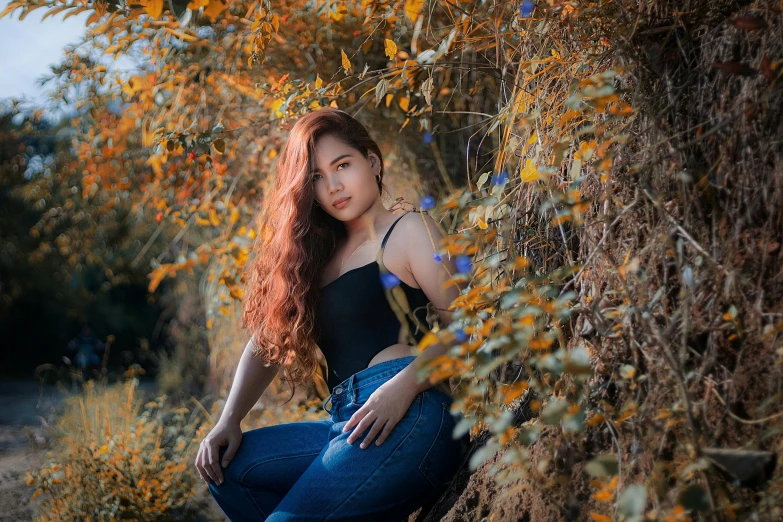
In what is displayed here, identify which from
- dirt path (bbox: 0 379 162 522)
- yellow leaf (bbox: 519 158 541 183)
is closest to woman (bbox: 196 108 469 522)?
yellow leaf (bbox: 519 158 541 183)

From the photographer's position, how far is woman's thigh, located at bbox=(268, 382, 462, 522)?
1705 mm

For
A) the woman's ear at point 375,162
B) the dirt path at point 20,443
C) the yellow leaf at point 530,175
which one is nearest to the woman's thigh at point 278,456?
the woman's ear at point 375,162

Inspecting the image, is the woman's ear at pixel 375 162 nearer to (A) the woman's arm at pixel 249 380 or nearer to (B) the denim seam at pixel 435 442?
(A) the woman's arm at pixel 249 380

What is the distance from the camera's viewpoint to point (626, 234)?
1.48 meters

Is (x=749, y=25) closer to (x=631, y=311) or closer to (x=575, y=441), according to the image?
(x=631, y=311)

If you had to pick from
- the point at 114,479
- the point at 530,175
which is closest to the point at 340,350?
the point at 530,175

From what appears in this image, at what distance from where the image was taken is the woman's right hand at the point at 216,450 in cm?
199

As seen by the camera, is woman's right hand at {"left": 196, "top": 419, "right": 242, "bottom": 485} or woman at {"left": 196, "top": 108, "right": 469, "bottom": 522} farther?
woman's right hand at {"left": 196, "top": 419, "right": 242, "bottom": 485}

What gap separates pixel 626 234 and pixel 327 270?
0.93m

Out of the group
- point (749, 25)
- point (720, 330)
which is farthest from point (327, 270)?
point (749, 25)

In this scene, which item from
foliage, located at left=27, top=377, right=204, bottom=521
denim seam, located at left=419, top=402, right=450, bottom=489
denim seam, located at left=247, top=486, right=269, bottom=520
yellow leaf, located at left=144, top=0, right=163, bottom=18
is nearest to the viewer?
yellow leaf, located at left=144, top=0, right=163, bottom=18

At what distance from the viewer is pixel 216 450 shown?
2.00 m

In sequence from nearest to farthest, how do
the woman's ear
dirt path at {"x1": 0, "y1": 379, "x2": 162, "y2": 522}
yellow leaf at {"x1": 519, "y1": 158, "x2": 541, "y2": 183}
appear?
yellow leaf at {"x1": 519, "y1": 158, "x2": 541, "y2": 183} < the woman's ear < dirt path at {"x1": 0, "y1": 379, "x2": 162, "y2": 522}

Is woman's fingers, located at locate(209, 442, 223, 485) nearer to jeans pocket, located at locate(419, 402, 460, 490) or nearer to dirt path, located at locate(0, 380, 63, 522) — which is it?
jeans pocket, located at locate(419, 402, 460, 490)
